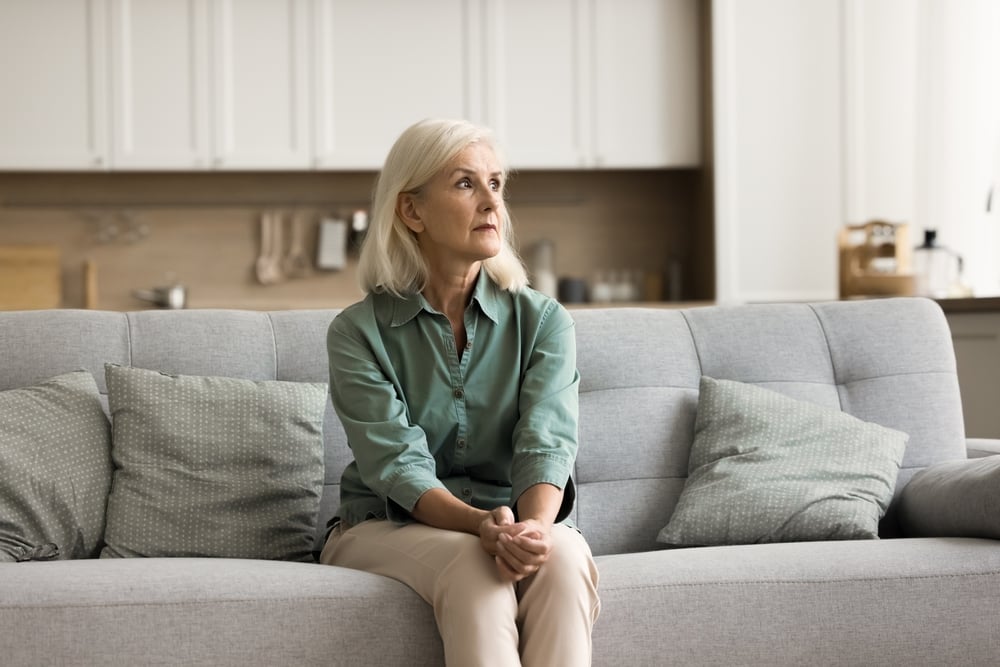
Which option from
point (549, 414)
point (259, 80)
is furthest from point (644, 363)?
point (259, 80)

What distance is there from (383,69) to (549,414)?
11.6ft

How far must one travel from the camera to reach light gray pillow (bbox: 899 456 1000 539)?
6.65 ft

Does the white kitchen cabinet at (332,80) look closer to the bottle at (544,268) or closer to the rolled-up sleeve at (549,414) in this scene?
the bottle at (544,268)

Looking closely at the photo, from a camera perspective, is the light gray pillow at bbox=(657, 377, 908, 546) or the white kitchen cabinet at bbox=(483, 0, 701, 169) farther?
the white kitchen cabinet at bbox=(483, 0, 701, 169)

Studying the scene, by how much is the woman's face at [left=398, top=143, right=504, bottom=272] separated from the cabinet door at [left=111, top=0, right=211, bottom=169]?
335 cm

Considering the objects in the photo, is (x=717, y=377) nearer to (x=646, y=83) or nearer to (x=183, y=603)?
(x=183, y=603)

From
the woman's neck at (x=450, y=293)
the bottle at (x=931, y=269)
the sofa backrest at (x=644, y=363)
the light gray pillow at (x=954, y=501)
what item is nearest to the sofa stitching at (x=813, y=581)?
the light gray pillow at (x=954, y=501)

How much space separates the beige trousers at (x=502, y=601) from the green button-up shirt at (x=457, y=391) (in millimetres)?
174

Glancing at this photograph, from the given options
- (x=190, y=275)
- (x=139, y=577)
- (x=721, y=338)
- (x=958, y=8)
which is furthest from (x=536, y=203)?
(x=139, y=577)

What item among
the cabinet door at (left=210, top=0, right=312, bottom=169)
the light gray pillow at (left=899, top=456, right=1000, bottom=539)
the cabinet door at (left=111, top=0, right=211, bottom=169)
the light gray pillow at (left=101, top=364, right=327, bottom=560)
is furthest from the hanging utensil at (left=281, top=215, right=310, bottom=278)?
the light gray pillow at (left=899, top=456, right=1000, bottom=539)

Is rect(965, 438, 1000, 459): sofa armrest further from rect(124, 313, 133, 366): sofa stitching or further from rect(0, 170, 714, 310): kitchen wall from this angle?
rect(0, 170, 714, 310): kitchen wall

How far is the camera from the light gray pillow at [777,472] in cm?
219

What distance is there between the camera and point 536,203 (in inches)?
222

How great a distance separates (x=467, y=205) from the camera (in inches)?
81.0
